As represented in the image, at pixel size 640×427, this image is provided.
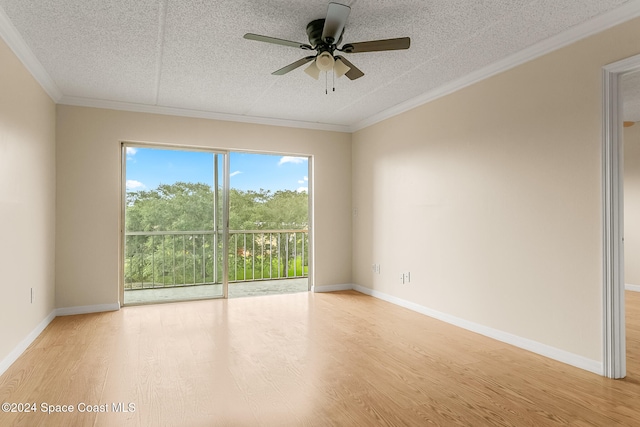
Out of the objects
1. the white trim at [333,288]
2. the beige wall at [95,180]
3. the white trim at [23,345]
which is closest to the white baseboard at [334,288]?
the white trim at [333,288]

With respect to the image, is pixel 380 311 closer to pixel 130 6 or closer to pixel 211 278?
pixel 211 278

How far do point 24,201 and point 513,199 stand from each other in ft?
13.6

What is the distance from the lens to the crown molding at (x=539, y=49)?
2.41m

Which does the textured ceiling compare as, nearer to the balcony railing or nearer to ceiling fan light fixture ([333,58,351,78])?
ceiling fan light fixture ([333,58,351,78])

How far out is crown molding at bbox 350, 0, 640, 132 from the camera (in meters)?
2.41

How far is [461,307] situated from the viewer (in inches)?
145

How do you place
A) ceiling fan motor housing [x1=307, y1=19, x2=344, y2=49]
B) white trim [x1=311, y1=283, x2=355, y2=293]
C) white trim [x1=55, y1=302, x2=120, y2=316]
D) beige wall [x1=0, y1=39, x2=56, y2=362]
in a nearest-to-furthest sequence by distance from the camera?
1. ceiling fan motor housing [x1=307, y1=19, x2=344, y2=49]
2. beige wall [x1=0, y1=39, x2=56, y2=362]
3. white trim [x1=55, y1=302, x2=120, y2=316]
4. white trim [x1=311, y1=283, x2=355, y2=293]

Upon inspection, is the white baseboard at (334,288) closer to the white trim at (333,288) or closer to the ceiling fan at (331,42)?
the white trim at (333,288)

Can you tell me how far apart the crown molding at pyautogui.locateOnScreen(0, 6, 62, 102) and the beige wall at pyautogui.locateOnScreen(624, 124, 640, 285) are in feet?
24.7

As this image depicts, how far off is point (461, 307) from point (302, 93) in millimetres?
2787

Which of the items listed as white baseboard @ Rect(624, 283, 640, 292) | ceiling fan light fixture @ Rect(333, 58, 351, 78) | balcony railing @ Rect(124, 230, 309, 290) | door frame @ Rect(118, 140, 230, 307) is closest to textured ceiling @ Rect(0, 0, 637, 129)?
ceiling fan light fixture @ Rect(333, 58, 351, 78)

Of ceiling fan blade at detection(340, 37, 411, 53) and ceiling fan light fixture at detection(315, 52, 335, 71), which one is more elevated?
ceiling fan blade at detection(340, 37, 411, 53)

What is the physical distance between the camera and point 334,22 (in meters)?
2.32

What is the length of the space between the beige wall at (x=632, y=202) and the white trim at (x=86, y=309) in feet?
23.7
